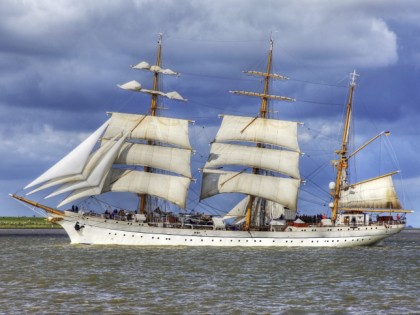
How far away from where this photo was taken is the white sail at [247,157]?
326 ft

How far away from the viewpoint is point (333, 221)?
103 meters

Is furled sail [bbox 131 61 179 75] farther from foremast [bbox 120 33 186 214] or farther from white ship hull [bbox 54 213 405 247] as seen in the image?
white ship hull [bbox 54 213 405 247]

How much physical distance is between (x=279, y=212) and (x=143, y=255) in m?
34.8

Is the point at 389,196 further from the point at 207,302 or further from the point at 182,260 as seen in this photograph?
the point at 207,302

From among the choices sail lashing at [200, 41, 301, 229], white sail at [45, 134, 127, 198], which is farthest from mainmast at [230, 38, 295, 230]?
white sail at [45, 134, 127, 198]

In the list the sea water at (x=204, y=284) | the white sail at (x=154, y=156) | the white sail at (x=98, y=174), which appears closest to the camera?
the sea water at (x=204, y=284)

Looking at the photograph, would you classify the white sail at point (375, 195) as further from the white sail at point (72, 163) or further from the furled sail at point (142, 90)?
the white sail at point (72, 163)

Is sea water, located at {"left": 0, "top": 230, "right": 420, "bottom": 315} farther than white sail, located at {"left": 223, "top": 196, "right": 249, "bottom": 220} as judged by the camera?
No

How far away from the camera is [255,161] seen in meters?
99.6

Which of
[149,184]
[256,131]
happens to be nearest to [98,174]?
[149,184]

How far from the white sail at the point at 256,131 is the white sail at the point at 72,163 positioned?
18012 millimetres

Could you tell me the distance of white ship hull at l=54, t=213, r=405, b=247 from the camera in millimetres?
91375

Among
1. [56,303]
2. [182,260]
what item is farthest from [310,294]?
[182,260]

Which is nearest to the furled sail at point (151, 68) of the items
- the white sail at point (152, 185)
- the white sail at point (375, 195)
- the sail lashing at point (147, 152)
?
the sail lashing at point (147, 152)
